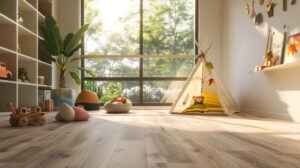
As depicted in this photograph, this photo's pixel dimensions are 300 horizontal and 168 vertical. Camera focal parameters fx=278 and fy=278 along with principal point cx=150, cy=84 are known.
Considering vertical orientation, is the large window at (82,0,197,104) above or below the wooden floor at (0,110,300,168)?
above

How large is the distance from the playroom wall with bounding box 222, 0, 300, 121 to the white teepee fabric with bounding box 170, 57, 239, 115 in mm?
325

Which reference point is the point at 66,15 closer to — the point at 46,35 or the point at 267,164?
the point at 46,35

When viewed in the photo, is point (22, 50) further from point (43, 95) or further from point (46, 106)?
point (46, 106)

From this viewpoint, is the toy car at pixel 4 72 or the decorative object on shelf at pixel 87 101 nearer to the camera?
the toy car at pixel 4 72

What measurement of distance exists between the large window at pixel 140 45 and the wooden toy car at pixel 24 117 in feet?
9.69

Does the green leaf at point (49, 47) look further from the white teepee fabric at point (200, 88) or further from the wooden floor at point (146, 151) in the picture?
the wooden floor at point (146, 151)

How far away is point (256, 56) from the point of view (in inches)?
149

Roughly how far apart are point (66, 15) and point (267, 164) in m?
5.09

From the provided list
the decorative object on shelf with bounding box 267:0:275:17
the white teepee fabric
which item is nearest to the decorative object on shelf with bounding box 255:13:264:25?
the decorative object on shelf with bounding box 267:0:275:17

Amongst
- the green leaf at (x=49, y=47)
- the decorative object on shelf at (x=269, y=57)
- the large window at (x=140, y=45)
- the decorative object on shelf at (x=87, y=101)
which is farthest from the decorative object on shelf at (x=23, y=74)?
the decorative object on shelf at (x=269, y=57)

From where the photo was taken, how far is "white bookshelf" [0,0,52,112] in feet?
11.3

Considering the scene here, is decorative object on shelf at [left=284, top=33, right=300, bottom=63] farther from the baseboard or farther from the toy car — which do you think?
the toy car

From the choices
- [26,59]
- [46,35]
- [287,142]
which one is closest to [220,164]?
[287,142]

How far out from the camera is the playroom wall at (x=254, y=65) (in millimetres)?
2943
